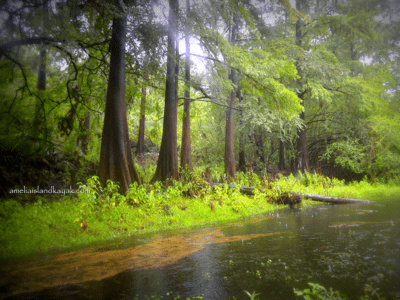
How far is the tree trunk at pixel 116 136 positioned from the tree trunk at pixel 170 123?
5.81 ft

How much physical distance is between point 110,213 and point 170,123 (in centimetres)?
462

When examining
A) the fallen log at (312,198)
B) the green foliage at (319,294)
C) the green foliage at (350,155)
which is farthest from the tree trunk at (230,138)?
the green foliage at (319,294)

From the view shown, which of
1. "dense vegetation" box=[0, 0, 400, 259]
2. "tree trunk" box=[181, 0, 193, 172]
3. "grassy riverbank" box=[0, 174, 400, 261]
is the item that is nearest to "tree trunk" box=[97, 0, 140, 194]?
"dense vegetation" box=[0, 0, 400, 259]

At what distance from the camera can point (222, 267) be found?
376 centimetres

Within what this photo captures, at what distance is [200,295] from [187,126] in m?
10.2

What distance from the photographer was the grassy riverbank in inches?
213

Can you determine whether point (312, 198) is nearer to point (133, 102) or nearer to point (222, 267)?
point (222, 267)

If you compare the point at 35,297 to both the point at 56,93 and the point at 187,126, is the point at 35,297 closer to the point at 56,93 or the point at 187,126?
the point at 56,93

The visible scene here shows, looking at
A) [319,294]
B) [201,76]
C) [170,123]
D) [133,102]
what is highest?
[201,76]

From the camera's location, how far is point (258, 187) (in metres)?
11.5

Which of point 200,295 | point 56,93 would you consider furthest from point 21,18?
point 200,295

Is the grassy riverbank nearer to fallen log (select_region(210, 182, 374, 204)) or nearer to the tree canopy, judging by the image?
fallen log (select_region(210, 182, 374, 204))

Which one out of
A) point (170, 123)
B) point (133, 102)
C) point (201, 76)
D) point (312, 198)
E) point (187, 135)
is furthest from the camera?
point (201, 76)

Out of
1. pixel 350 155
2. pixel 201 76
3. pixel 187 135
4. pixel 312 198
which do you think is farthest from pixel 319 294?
pixel 350 155
